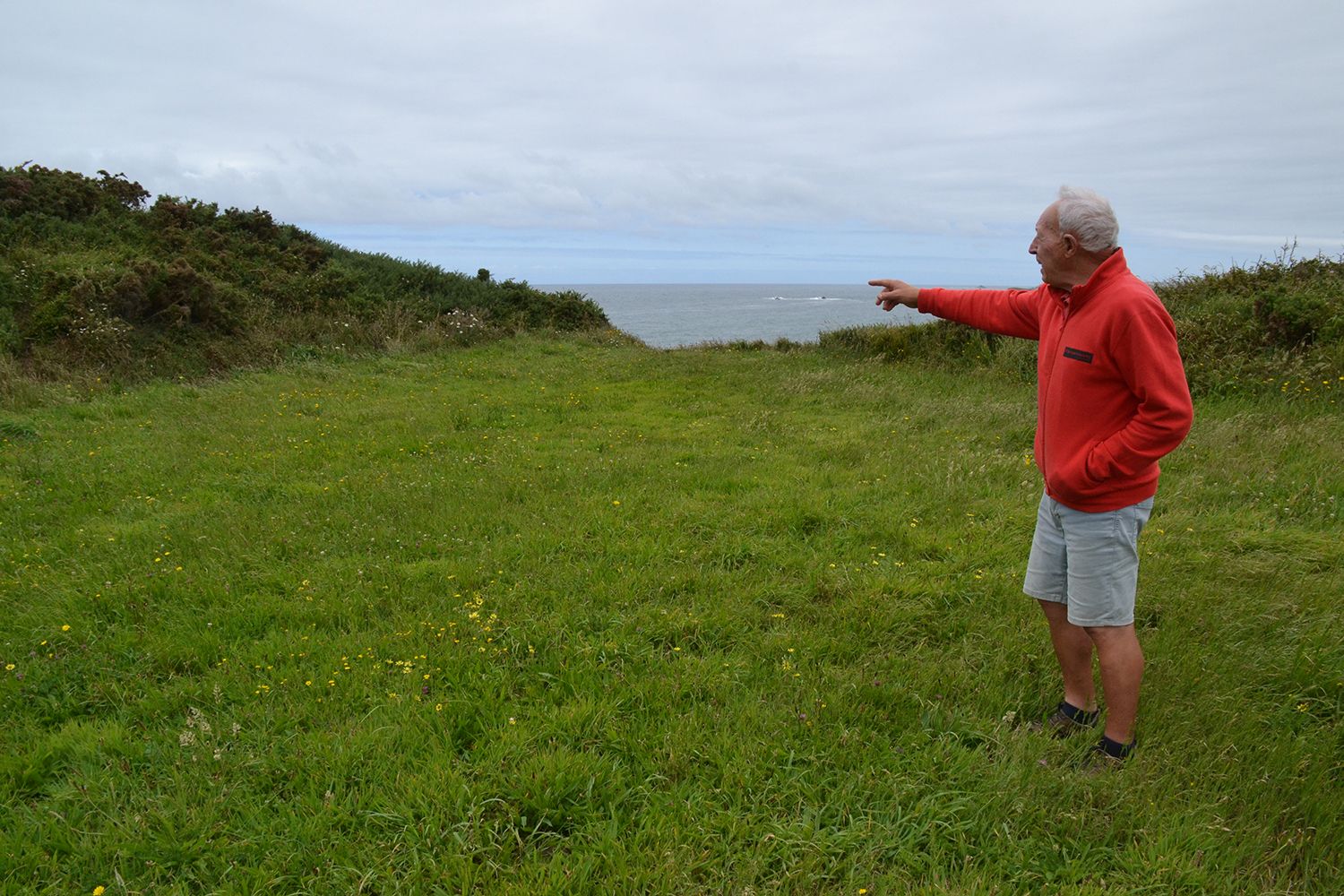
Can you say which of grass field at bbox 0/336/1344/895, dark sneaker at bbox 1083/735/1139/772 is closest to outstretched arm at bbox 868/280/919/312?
grass field at bbox 0/336/1344/895

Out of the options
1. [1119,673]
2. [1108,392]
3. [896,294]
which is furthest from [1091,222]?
[1119,673]

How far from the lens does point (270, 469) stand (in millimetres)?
7238

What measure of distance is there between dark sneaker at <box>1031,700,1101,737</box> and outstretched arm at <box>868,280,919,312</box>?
2104 millimetres

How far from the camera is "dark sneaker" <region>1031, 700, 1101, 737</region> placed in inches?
128

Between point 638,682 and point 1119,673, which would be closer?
point 1119,673

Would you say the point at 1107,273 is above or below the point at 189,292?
below

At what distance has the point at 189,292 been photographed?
47.6 ft

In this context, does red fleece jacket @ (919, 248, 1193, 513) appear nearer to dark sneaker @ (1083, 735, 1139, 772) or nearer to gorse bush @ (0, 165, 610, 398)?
dark sneaker @ (1083, 735, 1139, 772)

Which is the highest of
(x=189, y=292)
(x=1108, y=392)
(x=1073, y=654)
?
(x=189, y=292)

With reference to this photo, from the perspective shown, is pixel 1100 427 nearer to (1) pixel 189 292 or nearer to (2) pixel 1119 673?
(2) pixel 1119 673

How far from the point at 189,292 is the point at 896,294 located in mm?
15393

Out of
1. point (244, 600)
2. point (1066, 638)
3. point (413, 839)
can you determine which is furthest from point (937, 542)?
point (244, 600)

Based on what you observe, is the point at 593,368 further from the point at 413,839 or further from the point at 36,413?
the point at 413,839

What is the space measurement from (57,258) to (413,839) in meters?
17.2
